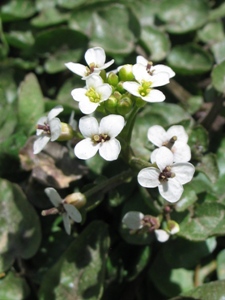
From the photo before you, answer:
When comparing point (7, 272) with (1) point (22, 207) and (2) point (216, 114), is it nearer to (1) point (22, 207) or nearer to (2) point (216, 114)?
(1) point (22, 207)

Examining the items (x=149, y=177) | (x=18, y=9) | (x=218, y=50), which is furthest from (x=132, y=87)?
(x=18, y=9)

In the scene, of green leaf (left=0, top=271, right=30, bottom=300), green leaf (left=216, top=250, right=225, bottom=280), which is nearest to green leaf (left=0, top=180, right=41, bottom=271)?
green leaf (left=0, top=271, right=30, bottom=300)

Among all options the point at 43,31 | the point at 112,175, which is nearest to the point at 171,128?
the point at 112,175

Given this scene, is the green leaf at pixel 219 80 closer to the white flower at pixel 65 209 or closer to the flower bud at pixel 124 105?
the flower bud at pixel 124 105

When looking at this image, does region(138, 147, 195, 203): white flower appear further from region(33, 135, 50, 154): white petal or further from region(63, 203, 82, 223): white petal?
region(33, 135, 50, 154): white petal

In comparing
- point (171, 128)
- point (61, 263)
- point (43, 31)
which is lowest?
point (61, 263)

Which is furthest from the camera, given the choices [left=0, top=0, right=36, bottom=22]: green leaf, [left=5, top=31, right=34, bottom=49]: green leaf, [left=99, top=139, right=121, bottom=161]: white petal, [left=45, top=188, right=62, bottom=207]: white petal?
[left=0, top=0, right=36, bottom=22]: green leaf
